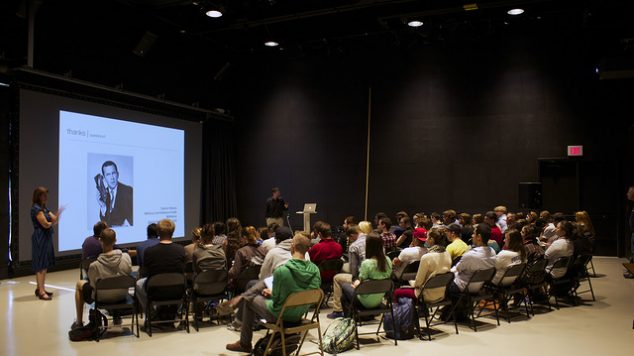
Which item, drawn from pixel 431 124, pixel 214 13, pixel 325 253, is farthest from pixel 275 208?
pixel 325 253

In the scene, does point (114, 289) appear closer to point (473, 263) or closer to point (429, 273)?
point (429, 273)

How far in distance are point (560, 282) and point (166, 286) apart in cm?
500

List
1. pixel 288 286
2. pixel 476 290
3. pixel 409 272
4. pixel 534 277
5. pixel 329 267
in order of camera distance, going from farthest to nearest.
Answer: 1. pixel 534 277
2. pixel 329 267
3. pixel 409 272
4. pixel 476 290
5. pixel 288 286

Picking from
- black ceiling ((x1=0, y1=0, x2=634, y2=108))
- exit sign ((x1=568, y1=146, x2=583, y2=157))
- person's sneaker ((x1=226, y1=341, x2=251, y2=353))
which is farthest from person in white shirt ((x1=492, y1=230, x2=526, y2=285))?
exit sign ((x1=568, y1=146, x2=583, y2=157))

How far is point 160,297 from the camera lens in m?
5.78

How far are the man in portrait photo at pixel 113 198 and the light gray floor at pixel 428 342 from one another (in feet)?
11.2

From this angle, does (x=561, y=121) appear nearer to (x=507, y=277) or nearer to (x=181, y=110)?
(x=507, y=277)

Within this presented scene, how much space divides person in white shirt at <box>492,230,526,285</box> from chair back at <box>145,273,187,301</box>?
3534 millimetres

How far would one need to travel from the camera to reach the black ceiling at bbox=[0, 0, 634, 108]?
1012 cm

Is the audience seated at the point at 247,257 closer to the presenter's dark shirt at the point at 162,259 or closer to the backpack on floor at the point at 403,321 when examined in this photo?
the presenter's dark shirt at the point at 162,259

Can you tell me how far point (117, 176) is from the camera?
36.1 ft

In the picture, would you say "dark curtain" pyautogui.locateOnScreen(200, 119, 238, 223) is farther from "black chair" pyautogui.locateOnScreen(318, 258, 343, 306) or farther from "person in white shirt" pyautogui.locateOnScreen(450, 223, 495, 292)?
"person in white shirt" pyautogui.locateOnScreen(450, 223, 495, 292)

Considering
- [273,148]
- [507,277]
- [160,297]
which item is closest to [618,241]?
[507,277]

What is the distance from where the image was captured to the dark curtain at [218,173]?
14.0 metres
